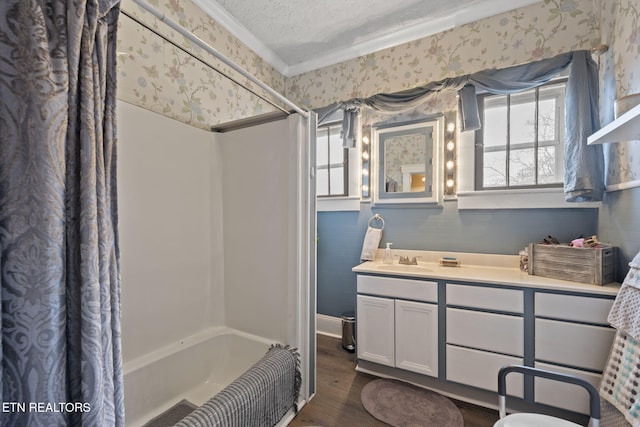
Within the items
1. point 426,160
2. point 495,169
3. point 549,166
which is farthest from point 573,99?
point 426,160

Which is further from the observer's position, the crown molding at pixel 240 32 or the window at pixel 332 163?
the window at pixel 332 163

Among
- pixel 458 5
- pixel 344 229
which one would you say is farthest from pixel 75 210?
pixel 458 5

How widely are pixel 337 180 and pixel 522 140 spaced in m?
1.55

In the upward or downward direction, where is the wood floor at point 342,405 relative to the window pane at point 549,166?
downward

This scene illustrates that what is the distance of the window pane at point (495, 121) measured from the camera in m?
2.01

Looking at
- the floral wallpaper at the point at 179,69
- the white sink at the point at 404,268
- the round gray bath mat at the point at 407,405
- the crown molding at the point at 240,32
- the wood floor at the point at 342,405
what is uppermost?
the crown molding at the point at 240,32

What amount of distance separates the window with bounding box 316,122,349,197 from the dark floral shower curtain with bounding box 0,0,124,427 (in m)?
2.10

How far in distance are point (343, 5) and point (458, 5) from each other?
2.93 ft

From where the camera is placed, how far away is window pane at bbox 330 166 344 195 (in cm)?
265

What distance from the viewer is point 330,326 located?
2.62 metres

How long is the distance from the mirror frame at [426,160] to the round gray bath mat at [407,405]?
4.66ft

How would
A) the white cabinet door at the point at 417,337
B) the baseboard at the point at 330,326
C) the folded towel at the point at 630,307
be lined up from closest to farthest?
the folded towel at the point at 630,307
the white cabinet door at the point at 417,337
the baseboard at the point at 330,326

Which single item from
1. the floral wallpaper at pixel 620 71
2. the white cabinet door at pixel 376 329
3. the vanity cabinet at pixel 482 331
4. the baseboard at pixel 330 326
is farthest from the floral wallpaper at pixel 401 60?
the baseboard at pixel 330 326

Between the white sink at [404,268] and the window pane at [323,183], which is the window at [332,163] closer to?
the window pane at [323,183]
